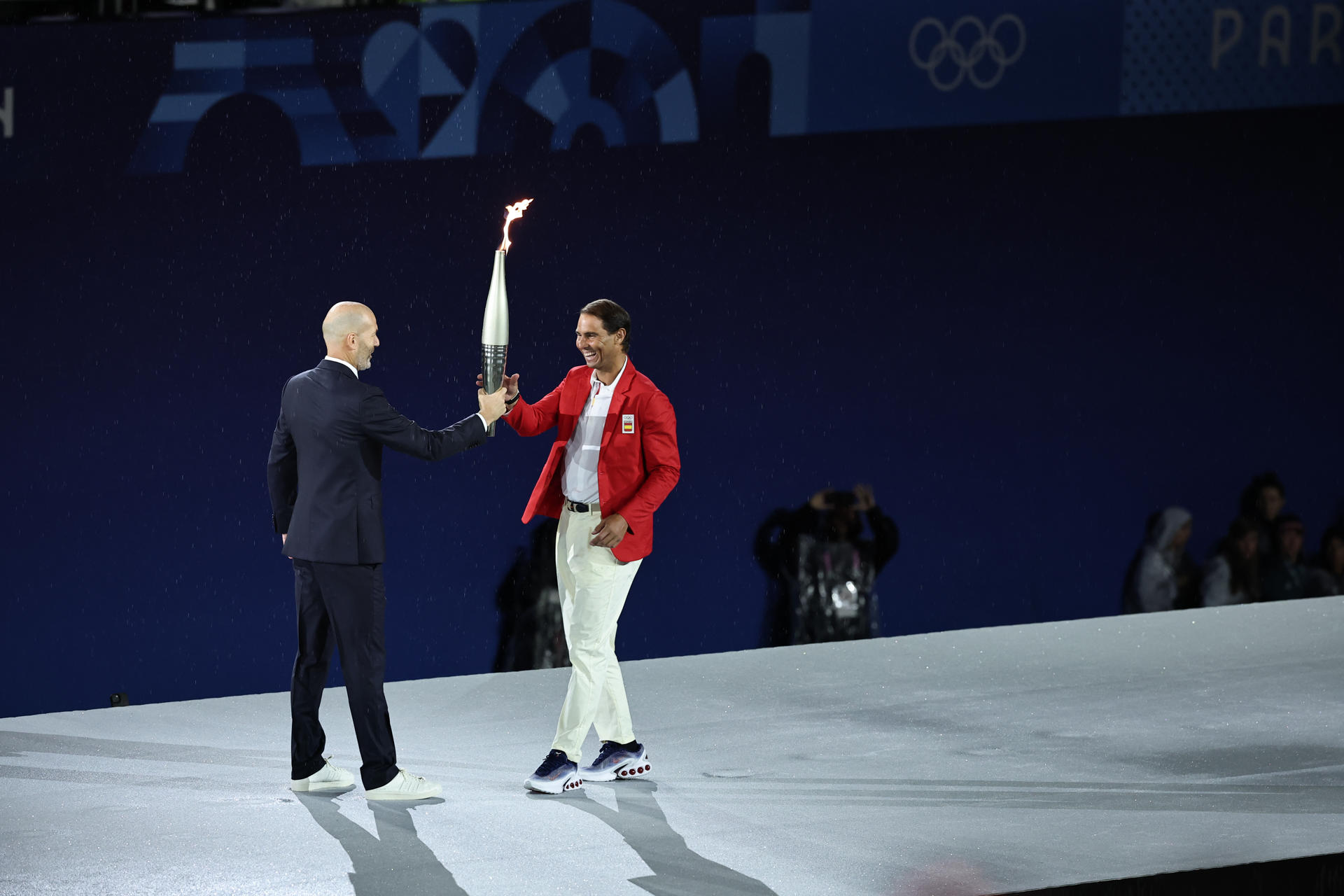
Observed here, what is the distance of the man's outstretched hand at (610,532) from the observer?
536 centimetres

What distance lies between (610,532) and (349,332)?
888 millimetres

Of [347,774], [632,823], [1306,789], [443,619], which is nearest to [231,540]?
[443,619]

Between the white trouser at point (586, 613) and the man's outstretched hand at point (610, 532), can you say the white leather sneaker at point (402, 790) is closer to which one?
the white trouser at point (586, 613)

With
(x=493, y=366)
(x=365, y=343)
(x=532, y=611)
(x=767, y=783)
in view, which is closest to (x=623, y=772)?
(x=767, y=783)

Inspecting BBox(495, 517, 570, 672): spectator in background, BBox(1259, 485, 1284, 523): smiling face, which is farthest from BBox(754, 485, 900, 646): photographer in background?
BBox(1259, 485, 1284, 523): smiling face

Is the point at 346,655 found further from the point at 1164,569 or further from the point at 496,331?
the point at 1164,569

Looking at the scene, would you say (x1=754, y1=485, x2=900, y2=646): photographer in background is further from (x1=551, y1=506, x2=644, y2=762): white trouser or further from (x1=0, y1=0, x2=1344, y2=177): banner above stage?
(x1=551, y1=506, x2=644, y2=762): white trouser

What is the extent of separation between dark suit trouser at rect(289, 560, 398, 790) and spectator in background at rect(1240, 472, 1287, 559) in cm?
457

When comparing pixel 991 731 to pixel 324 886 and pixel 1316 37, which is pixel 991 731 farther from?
pixel 1316 37

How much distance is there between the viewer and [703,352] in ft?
24.4

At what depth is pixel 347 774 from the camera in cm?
546

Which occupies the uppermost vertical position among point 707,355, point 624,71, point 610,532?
point 624,71

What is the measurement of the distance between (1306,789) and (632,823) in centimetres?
194

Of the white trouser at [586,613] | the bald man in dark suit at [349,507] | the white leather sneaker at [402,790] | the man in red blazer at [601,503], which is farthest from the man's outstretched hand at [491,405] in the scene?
the white leather sneaker at [402,790]
